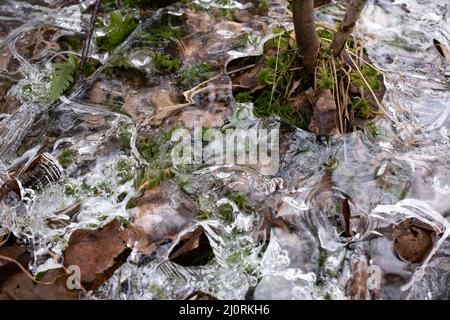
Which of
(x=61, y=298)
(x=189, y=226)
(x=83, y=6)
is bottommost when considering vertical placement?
(x=61, y=298)

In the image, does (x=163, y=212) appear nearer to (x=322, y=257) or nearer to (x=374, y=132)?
(x=322, y=257)

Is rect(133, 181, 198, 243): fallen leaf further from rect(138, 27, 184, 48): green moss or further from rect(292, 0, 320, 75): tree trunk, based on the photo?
rect(138, 27, 184, 48): green moss

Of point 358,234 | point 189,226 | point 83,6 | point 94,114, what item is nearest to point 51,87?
point 94,114

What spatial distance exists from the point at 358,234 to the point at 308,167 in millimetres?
513

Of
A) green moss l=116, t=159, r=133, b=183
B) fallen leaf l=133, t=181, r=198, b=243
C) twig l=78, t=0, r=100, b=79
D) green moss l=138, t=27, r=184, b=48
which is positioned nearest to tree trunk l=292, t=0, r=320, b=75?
green moss l=138, t=27, r=184, b=48

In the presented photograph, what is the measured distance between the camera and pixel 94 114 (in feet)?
10.1

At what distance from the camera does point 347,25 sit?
2773 millimetres

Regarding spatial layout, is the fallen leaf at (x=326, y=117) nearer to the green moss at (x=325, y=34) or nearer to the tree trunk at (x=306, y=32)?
the tree trunk at (x=306, y=32)

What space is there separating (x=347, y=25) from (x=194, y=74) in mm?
1063

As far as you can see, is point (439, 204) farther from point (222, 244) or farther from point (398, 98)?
point (222, 244)

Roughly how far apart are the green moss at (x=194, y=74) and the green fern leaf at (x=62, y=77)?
2.58 feet

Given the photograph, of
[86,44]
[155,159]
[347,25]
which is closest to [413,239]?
[347,25]

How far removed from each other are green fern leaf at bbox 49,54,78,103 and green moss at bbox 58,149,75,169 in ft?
1.60

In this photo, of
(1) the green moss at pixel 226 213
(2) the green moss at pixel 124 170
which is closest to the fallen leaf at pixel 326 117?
(1) the green moss at pixel 226 213
